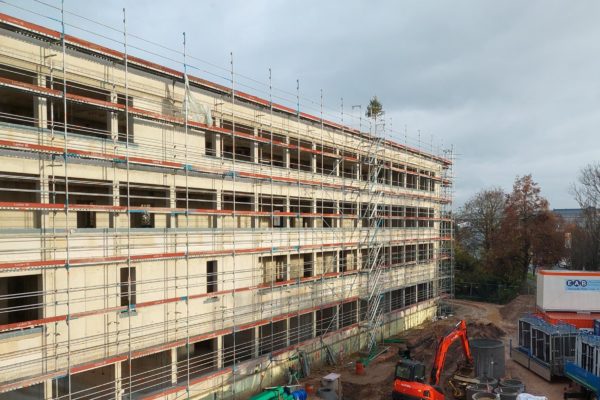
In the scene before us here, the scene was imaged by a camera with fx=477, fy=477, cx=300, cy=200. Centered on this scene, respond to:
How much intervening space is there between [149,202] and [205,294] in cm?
398

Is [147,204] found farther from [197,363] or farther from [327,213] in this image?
[327,213]

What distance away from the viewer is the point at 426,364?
22.0 metres

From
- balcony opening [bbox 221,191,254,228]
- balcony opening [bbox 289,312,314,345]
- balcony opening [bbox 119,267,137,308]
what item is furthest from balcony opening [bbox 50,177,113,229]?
balcony opening [bbox 289,312,314,345]

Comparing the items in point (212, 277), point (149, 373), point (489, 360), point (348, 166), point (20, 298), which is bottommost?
point (489, 360)

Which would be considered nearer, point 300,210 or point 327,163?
point 300,210

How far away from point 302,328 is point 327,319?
2.32 meters

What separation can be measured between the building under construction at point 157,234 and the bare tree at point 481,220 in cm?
3114

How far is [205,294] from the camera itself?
1631cm

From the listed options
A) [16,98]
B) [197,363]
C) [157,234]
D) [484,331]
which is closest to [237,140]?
[157,234]

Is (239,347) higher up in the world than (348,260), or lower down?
lower down

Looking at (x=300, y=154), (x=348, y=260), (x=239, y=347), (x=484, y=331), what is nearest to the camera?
(x=239, y=347)

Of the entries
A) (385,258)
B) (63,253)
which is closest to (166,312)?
(63,253)

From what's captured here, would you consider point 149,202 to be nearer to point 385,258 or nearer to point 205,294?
point 205,294

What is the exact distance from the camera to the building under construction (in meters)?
12.1
